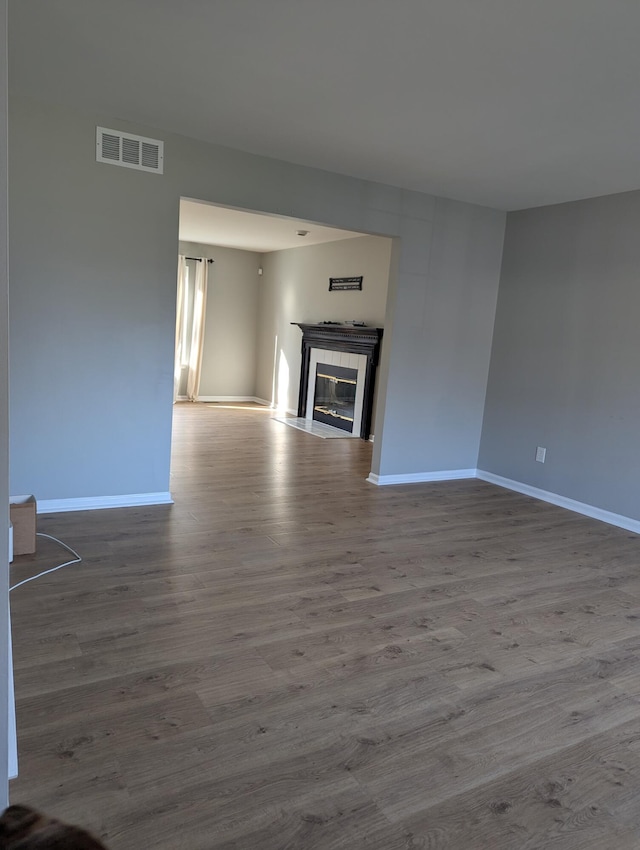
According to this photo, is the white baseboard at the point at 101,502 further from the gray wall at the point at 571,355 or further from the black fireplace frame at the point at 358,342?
the black fireplace frame at the point at 358,342

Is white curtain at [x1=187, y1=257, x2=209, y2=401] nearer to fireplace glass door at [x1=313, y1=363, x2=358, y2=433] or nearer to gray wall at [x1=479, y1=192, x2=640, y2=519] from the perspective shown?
fireplace glass door at [x1=313, y1=363, x2=358, y2=433]

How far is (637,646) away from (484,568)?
90 centimetres

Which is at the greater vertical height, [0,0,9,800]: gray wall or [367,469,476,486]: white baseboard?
[0,0,9,800]: gray wall

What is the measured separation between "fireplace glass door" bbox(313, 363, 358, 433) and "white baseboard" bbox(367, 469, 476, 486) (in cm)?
212

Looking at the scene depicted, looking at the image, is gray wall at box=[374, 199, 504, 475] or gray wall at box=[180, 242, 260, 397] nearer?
gray wall at box=[374, 199, 504, 475]

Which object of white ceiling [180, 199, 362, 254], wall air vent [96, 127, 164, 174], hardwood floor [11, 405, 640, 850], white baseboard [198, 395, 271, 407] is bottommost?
hardwood floor [11, 405, 640, 850]

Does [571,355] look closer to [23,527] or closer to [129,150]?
[129,150]

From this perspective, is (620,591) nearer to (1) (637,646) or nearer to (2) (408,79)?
(1) (637,646)

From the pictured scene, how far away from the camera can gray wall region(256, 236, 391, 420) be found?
687cm

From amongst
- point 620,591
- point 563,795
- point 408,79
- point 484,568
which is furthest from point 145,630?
point 408,79

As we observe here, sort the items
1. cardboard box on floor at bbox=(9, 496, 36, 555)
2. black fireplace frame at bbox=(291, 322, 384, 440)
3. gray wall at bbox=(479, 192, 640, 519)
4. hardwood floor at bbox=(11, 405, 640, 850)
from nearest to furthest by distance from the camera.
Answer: hardwood floor at bbox=(11, 405, 640, 850), cardboard box on floor at bbox=(9, 496, 36, 555), gray wall at bbox=(479, 192, 640, 519), black fireplace frame at bbox=(291, 322, 384, 440)

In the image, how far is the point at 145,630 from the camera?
7.84 feet

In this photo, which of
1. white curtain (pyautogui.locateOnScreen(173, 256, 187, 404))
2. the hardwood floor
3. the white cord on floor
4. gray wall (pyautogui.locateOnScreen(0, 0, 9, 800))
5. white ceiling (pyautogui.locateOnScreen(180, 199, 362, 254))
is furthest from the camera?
→ white curtain (pyautogui.locateOnScreen(173, 256, 187, 404))

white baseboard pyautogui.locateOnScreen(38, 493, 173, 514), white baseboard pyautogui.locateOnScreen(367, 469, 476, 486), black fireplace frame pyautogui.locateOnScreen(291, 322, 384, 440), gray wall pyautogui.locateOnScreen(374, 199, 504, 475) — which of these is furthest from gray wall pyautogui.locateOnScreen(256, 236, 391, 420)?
white baseboard pyautogui.locateOnScreen(38, 493, 173, 514)
